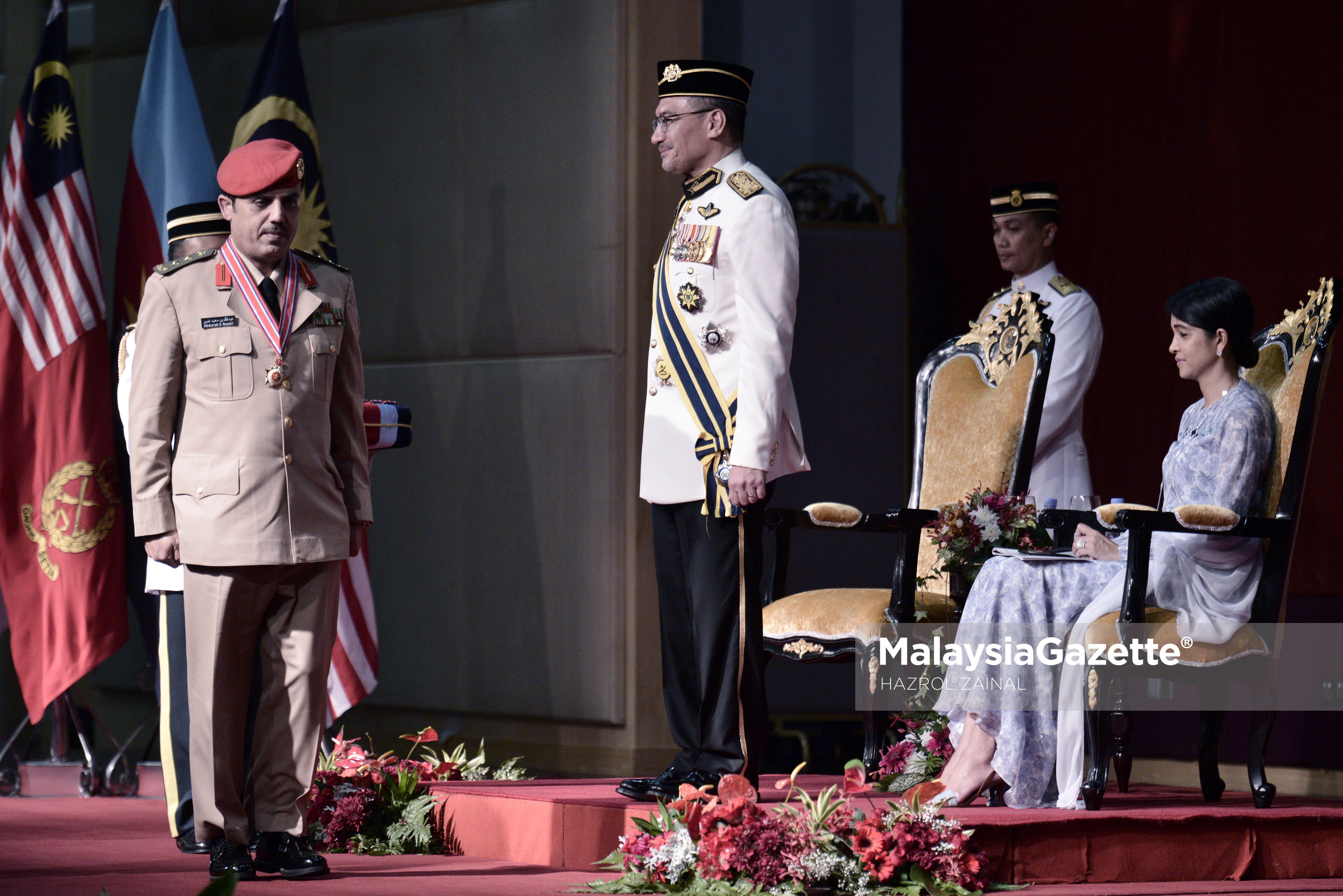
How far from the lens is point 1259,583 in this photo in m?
3.80

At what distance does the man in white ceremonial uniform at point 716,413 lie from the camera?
3.36 metres

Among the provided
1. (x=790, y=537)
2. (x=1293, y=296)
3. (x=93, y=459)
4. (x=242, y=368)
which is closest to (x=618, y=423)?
(x=790, y=537)

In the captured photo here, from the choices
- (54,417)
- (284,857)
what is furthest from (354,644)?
(284,857)

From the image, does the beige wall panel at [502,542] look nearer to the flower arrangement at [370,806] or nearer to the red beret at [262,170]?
the flower arrangement at [370,806]

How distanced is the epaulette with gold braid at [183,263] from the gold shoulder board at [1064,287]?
242 centimetres

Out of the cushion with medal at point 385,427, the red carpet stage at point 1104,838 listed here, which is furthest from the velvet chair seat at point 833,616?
the cushion with medal at point 385,427

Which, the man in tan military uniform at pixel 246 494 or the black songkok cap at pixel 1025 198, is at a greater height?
the black songkok cap at pixel 1025 198

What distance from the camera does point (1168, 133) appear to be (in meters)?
5.32

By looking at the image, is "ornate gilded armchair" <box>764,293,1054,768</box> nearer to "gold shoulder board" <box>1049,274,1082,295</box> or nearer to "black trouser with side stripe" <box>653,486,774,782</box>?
"gold shoulder board" <box>1049,274,1082,295</box>

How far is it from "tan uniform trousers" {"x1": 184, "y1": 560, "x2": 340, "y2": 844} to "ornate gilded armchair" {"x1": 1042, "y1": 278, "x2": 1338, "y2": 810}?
1.51 metres

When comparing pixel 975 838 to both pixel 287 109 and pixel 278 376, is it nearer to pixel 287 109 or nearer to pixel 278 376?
pixel 278 376

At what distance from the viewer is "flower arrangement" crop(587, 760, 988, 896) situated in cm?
301

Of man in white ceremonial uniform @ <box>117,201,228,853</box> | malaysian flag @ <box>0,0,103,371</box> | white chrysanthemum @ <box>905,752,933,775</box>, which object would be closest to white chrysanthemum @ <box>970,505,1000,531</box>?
white chrysanthemum @ <box>905,752,933,775</box>

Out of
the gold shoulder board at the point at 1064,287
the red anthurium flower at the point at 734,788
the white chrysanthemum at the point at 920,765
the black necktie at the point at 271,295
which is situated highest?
the black necktie at the point at 271,295
